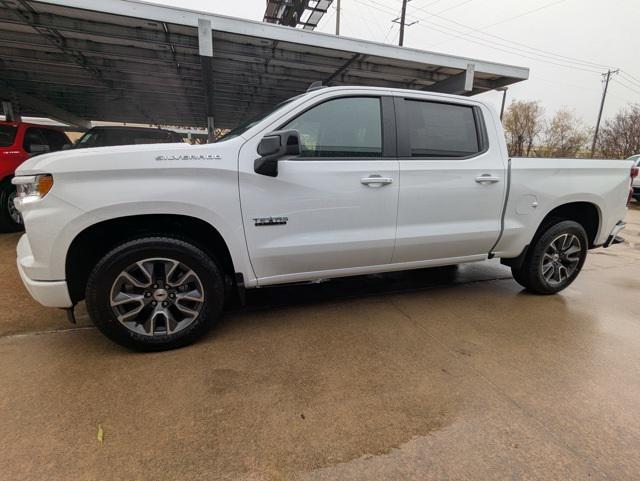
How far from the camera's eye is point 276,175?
8.95ft

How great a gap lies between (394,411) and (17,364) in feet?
8.38

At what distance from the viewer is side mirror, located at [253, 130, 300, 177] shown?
2539 mm

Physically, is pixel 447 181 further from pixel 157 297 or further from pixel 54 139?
pixel 54 139

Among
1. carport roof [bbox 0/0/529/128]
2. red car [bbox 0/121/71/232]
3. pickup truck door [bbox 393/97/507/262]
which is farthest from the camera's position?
red car [bbox 0/121/71/232]

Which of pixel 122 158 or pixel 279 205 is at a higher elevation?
pixel 122 158

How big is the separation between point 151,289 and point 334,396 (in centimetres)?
146

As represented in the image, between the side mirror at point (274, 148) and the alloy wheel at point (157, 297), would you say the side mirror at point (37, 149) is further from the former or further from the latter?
the side mirror at point (274, 148)

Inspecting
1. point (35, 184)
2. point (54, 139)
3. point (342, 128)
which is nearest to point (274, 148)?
point (342, 128)

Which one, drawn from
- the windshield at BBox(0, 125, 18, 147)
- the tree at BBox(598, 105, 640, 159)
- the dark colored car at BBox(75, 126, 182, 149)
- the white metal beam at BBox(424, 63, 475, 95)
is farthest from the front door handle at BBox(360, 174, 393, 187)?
the tree at BBox(598, 105, 640, 159)

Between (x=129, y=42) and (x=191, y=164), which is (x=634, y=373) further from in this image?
(x=129, y=42)

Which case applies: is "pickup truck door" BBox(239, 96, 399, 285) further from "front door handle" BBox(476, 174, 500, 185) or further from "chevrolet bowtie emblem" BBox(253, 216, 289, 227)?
"front door handle" BBox(476, 174, 500, 185)

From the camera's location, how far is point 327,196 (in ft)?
9.46

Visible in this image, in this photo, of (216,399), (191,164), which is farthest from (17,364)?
(191,164)

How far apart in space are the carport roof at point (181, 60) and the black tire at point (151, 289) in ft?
14.5
